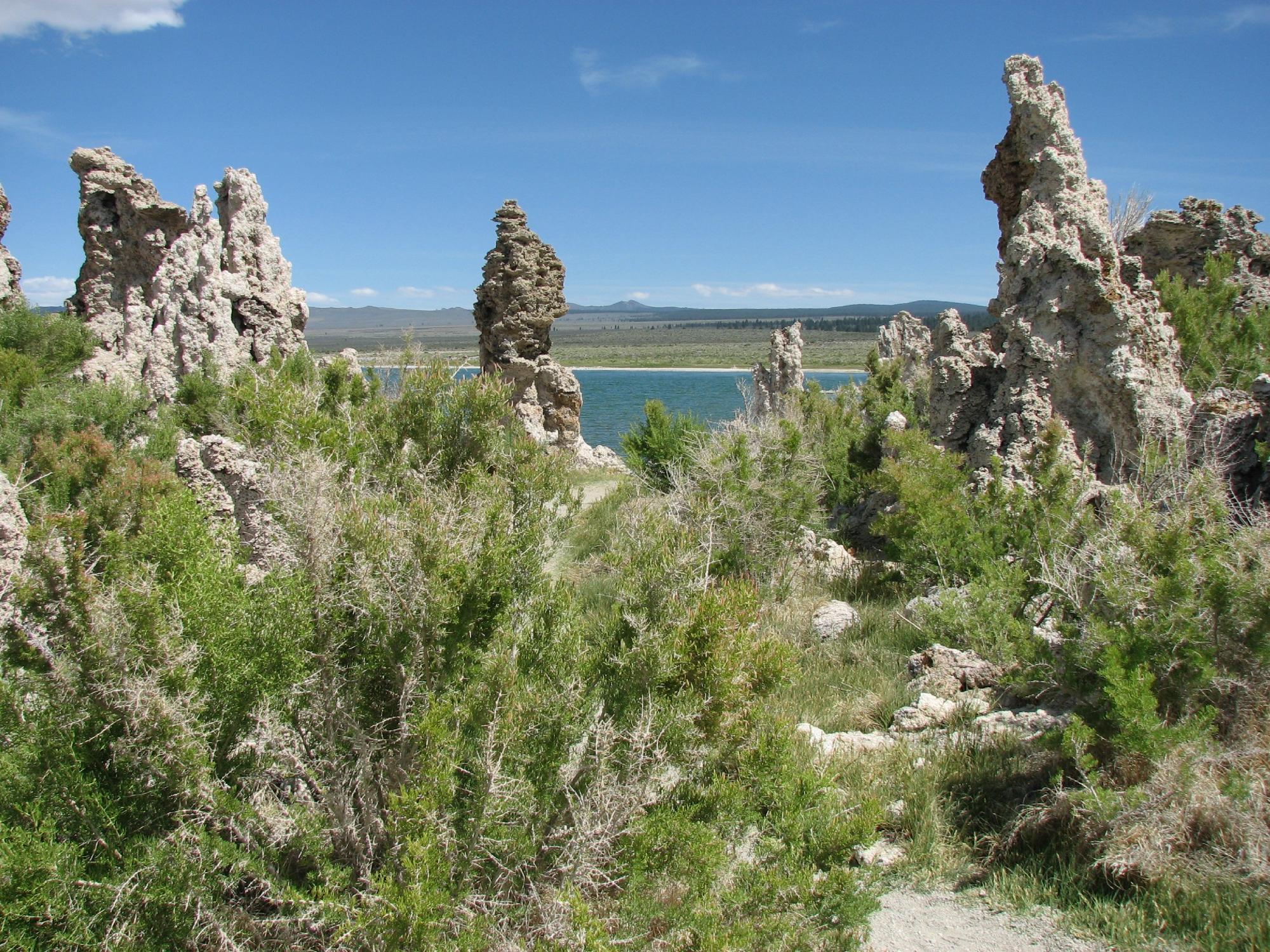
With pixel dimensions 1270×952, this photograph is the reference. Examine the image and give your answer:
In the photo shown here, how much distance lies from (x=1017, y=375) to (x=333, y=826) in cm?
721

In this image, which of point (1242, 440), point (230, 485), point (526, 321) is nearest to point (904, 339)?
point (526, 321)

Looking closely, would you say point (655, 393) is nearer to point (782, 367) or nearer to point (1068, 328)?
point (782, 367)

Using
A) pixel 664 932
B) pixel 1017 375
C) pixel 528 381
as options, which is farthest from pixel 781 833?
pixel 528 381

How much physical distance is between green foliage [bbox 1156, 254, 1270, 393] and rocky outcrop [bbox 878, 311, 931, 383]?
1014 cm

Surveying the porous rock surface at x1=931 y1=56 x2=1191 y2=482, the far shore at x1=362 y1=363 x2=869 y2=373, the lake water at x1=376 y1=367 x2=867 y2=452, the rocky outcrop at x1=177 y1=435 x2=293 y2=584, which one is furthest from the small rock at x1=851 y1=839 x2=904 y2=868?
the far shore at x1=362 y1=363 x2=869 y2=373

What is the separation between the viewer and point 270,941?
261 cm

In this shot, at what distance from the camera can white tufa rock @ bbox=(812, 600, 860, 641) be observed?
6.57 metres

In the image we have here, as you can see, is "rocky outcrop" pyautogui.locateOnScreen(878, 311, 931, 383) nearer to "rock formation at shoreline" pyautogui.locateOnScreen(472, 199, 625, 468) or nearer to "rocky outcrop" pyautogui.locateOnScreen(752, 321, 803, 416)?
"rocky outcrop" pyautogui.locateOnScreen(752, 321, 803, 416)

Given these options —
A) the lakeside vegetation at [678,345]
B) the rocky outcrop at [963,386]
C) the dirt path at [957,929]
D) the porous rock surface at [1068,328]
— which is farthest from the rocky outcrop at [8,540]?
the lakeside vegetation at [678,345]

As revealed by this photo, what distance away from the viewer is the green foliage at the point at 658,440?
1197cm

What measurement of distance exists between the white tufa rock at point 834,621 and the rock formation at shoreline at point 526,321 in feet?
31.7

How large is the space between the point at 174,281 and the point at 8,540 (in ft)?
30.3

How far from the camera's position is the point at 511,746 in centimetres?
275

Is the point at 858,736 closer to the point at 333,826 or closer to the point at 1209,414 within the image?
the point at 333,826
